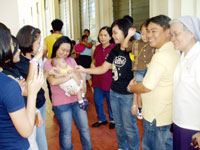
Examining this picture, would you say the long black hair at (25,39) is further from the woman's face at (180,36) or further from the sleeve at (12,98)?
the woman's face at (180,36)

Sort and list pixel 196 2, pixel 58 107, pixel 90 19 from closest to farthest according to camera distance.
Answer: pixel 58 107 → pixel 196 2 → pixel 90 19

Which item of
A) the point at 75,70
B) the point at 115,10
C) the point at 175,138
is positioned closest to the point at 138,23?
the point at 115,10

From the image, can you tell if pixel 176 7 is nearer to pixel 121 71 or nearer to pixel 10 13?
pixel 121 71

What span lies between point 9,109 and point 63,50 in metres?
1.26

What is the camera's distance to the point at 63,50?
2.24 m

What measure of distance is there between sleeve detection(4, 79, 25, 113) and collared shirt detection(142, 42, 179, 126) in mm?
987

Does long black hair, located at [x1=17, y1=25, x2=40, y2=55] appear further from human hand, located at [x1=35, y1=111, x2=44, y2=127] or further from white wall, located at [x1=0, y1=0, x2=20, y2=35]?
white wall, located at [x1=0, y1=0, x2=20, y2=35]

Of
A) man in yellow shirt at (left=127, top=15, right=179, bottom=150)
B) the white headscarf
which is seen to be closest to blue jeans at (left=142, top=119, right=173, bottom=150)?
man in yellow shirt at (left=127, top=15, right=179, bottom=150)

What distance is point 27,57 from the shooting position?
6.33 feet

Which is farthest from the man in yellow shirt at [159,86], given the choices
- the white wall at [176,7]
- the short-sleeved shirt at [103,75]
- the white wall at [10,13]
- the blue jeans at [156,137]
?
the white wall at [10,13]

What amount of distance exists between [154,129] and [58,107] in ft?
3.46

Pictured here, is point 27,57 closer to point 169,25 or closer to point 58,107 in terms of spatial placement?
point 58,107

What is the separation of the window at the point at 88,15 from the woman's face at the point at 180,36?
6.77m

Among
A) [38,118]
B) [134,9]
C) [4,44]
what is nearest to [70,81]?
[38,118]
